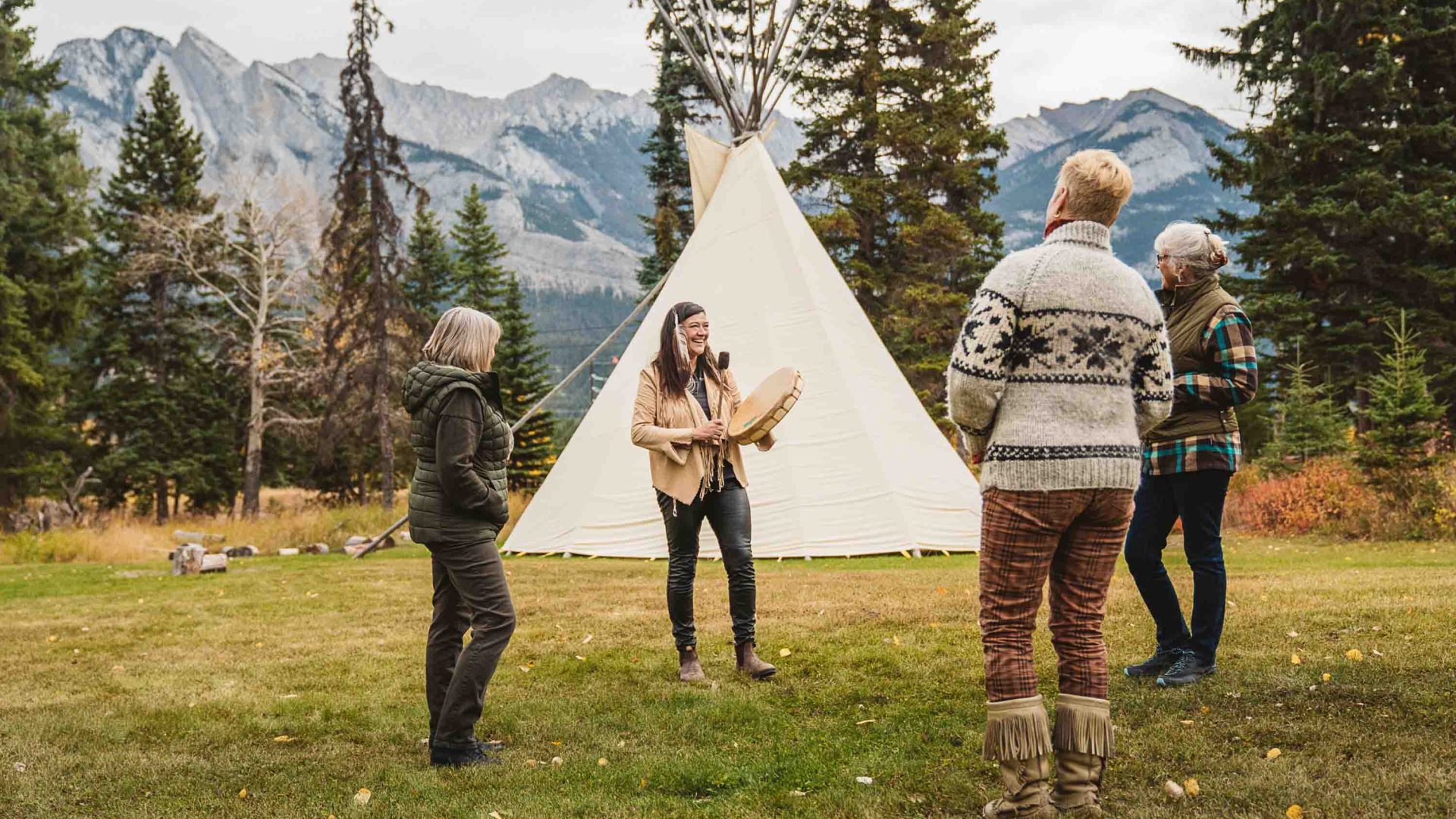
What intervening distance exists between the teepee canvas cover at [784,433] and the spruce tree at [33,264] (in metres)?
18.2

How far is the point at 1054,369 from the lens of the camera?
2.68 metres

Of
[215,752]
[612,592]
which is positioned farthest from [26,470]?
[215,752]

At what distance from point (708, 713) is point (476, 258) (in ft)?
109

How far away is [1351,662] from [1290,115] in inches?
710

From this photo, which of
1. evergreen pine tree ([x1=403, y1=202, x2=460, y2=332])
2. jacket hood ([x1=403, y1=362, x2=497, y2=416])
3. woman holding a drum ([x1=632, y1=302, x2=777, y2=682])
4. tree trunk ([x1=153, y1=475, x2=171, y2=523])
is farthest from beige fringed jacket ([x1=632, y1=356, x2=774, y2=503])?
evergreen pine tree ([x1=403, y1=202, x2=460, y2=332])

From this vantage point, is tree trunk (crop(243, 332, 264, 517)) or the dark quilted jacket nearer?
the dark quilted jacket

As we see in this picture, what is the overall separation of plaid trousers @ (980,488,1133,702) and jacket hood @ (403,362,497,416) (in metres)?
1.76

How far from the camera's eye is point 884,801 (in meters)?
3.00

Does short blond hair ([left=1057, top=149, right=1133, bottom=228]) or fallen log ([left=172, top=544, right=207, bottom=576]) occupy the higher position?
short blond hair ([left=1057, top=149, right=1133, bottom=228])

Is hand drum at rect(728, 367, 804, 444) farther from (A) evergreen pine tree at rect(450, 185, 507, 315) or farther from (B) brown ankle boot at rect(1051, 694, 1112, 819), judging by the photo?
(A) evergreen pine tree at rect(450, 185, 507, 315)

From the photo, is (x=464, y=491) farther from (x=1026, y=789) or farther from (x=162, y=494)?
(x=162, y=494)

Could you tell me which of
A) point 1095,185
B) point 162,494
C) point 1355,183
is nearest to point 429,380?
point 1095,185

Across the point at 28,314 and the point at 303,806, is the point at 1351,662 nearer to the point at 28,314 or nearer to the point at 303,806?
the point at 303,806

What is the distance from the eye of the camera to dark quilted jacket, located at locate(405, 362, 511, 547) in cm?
347
